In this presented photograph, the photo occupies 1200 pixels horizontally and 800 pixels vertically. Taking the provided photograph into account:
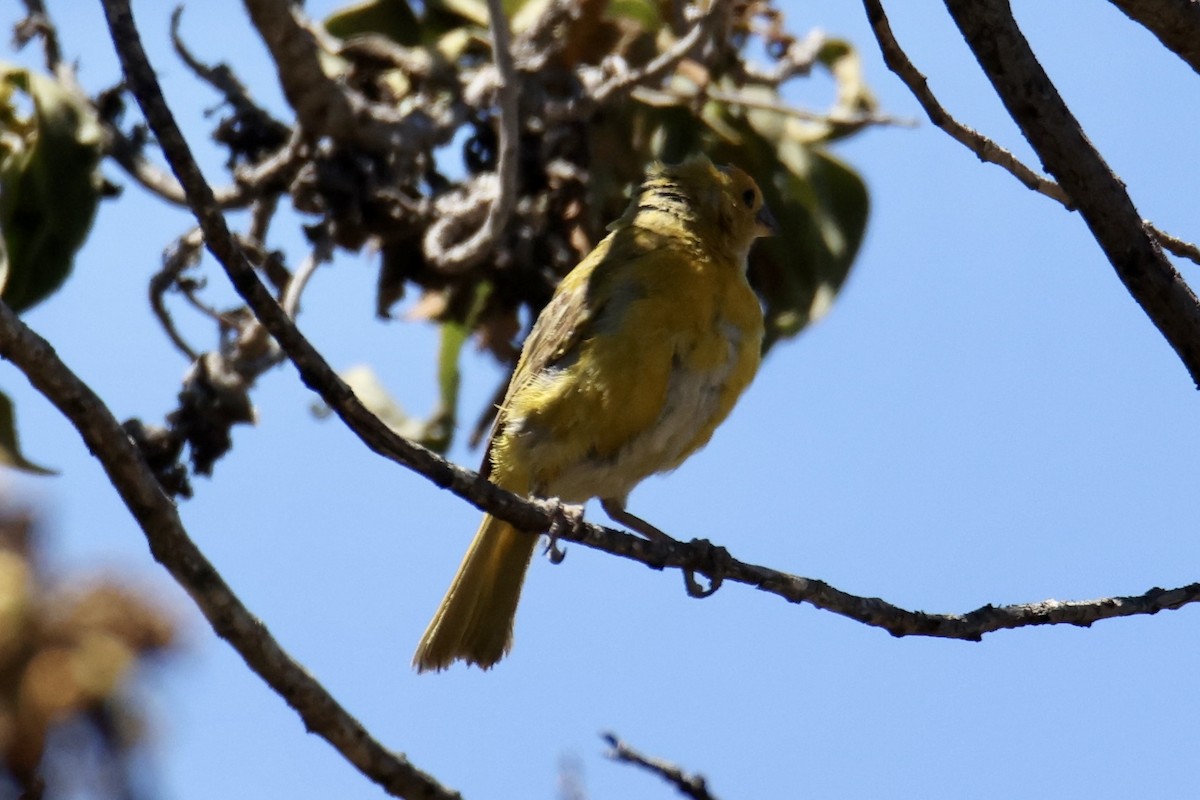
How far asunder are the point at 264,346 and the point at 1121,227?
2954 millimetres

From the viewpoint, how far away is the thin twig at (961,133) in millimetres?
3148

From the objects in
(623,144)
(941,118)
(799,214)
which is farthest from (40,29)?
(941,118)

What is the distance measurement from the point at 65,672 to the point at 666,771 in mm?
1103

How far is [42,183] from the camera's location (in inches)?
195

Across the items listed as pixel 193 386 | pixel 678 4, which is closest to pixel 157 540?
pixel 193 386

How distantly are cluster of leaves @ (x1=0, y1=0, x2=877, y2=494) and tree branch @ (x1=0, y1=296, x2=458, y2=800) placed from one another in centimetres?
221

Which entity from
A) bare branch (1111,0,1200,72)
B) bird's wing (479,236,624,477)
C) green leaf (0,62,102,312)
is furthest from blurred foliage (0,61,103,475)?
bare branch (1111,0,1200,72)

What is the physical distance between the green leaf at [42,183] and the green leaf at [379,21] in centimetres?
117

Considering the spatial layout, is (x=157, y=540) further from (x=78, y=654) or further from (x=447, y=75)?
(x=447, y=75)

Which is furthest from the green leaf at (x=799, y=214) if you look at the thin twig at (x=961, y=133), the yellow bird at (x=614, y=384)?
the thin twig at (x=961, y=133)

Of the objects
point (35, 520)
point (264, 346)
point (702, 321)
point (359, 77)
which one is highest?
point (359, 77)

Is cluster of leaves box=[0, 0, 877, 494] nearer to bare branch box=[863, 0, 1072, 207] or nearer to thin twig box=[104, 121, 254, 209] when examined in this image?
thin twig box=[104, 121, 254, 209]

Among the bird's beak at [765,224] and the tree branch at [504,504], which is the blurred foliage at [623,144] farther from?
the tree branch at [504,504]

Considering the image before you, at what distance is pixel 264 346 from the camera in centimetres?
514
